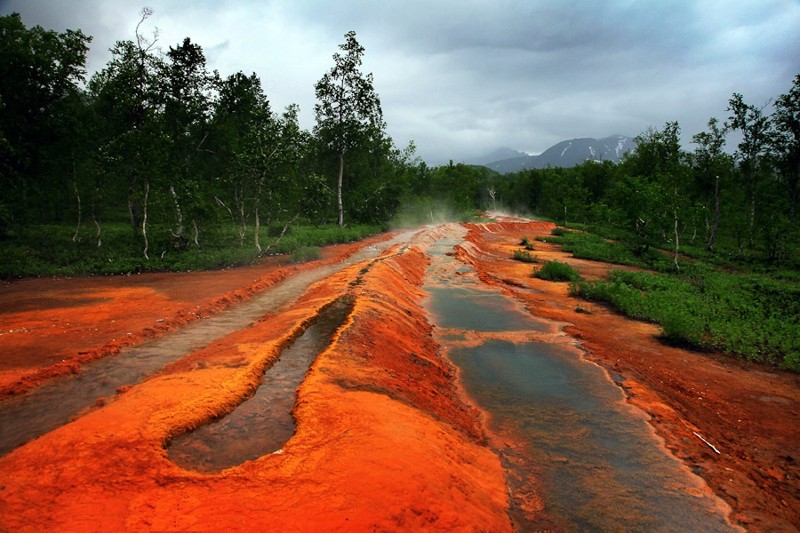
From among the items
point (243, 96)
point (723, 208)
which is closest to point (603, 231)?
point (723, 208)

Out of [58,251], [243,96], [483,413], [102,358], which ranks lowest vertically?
[483,413]

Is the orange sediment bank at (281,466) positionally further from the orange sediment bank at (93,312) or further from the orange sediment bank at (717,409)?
the orange sediment bank at (717,409)

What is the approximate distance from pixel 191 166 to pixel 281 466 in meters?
27.0

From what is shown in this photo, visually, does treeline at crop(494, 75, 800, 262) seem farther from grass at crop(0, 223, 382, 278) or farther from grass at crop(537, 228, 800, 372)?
grass at crop(0, 223, 382, 278)

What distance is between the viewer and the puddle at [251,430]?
177 inches

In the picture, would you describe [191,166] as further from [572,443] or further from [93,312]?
[572,443]

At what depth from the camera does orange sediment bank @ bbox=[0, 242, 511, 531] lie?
3.37 meters

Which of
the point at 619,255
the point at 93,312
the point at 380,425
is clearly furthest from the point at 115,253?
the point at 619,255

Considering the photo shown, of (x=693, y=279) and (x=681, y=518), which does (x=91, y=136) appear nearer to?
(x=681, y=518)

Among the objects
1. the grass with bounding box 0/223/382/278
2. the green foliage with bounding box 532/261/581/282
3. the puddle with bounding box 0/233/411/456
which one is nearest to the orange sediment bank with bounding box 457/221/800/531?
the green foliage with bounding box 532/261/581/282

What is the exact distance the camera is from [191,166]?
26484 mm

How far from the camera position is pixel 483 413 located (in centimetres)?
716

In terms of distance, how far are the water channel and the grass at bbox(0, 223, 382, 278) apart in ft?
47.7

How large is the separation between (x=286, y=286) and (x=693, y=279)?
20076 mm
